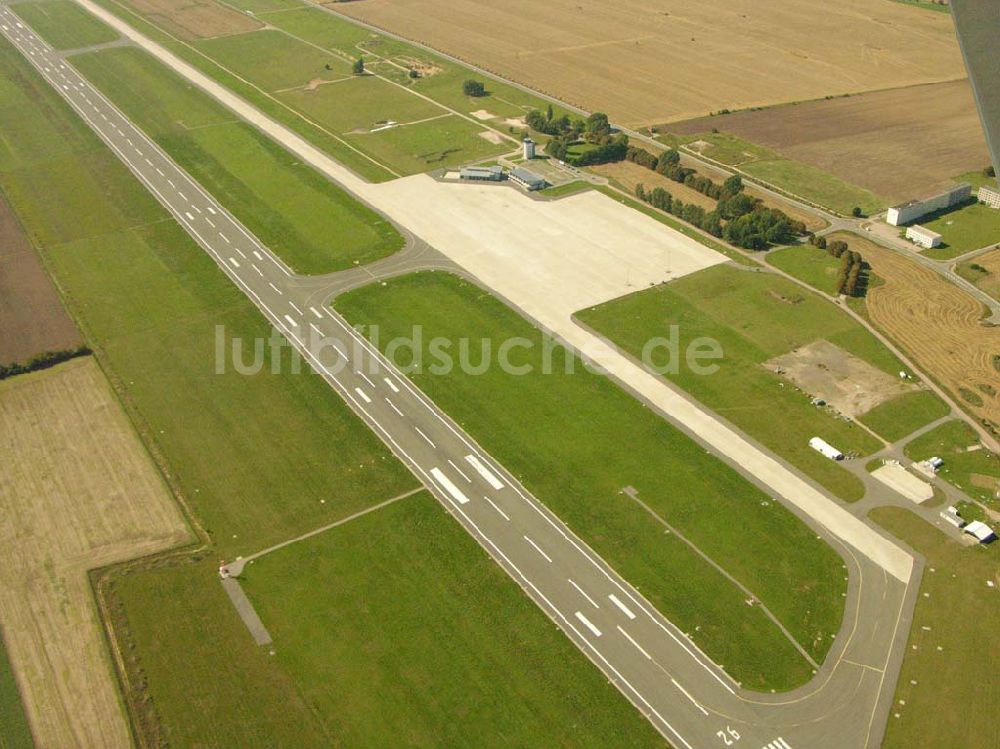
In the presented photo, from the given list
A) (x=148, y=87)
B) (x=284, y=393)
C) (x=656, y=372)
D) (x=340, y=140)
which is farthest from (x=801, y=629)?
(x=148, y=87)

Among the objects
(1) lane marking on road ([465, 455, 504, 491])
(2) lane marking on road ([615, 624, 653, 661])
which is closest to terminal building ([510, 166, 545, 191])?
(1) lane marking on road ([465, 455, 504, 491])

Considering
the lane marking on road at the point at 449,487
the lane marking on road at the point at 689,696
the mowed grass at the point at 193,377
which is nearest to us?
the lane marking on road at the point at 689,696

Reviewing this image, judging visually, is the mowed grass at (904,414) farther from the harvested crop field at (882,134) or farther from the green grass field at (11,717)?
the green grass field at (11,717)

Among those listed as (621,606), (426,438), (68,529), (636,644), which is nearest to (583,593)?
(621,606)

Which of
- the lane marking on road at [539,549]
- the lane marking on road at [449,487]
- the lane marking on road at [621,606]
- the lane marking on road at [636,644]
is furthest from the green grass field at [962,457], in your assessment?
the lane marking on road at [449,487]

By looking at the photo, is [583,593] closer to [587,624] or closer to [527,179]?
[587,624]

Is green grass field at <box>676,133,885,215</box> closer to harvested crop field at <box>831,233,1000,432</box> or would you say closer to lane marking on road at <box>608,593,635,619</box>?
harvested crop field at <box>831,233,1000,432</box>

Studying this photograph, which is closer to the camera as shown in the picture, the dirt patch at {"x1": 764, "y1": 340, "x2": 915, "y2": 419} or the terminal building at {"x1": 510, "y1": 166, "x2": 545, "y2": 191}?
the dirt patch at {"x1": 764, "y1": 340, "x2": 915, "y2": 419}
